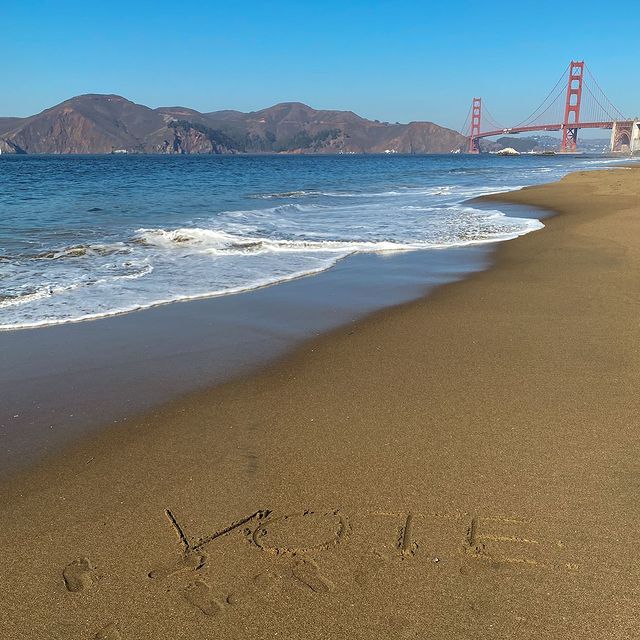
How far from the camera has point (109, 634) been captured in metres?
2.07

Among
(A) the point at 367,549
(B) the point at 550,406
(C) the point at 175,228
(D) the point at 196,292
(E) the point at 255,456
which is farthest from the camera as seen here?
(C) the point at 175,228

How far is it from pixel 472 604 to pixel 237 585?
89 centimetres

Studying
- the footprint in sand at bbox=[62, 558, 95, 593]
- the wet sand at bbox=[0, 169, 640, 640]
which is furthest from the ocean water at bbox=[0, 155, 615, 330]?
the footprint in sand at bbox=[62, 558, 95, 593]

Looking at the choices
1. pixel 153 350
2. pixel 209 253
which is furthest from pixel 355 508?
pixel 209 253

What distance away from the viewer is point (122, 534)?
262 cm

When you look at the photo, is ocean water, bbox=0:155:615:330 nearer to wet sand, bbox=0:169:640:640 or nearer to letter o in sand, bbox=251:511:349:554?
wet sand, bbox=0:169:640:640

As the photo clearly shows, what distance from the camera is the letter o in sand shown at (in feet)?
8.30

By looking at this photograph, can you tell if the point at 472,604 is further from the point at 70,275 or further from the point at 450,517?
the point at 70,275

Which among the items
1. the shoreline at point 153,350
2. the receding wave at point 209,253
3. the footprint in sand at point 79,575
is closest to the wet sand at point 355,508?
the footprint in sand at point 79,575

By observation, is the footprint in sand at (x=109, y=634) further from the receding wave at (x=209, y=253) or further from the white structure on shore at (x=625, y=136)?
the white structure on shore at (x=625, y=136)

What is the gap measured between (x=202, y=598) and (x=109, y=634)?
13.3 inches

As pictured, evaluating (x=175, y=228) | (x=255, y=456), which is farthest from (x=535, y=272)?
(x=175, y=228)

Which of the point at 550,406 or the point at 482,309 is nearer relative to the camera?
the point at 550,406

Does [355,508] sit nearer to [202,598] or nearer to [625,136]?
[202,598]
